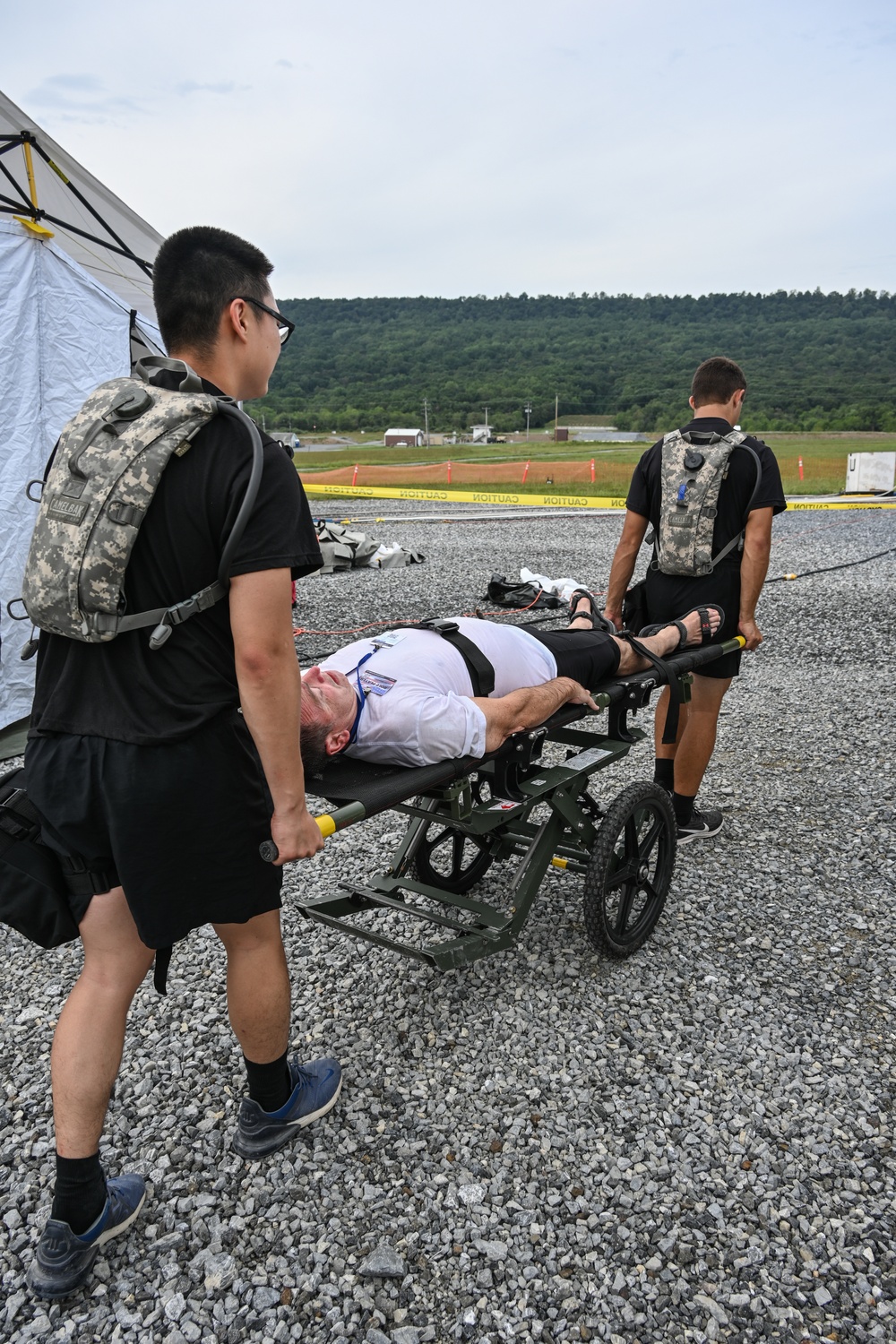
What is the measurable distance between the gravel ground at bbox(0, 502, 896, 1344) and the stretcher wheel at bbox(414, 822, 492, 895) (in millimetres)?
325

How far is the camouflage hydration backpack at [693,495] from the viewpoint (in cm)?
409

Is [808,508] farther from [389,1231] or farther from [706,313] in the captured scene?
[706,313]

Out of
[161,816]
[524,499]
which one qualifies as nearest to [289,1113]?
[161,816]

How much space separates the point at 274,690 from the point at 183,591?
0.29 metres

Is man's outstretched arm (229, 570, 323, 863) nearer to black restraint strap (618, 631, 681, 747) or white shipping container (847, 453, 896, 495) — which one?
black restraint strap (618, 631, 681, 747)

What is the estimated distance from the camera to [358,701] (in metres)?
2.80

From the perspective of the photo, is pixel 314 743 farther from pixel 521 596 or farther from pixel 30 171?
pixel 521 596

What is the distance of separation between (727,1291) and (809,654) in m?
6.61

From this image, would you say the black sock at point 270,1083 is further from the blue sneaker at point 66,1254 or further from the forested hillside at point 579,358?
the forested hillside at point 579,358

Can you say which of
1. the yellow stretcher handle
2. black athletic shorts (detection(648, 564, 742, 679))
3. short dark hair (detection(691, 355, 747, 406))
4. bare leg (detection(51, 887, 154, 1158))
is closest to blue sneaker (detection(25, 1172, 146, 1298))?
bare leg (detection(51, 887, 154, 1158))

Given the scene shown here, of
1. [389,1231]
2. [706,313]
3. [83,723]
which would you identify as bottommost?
[389,1231]

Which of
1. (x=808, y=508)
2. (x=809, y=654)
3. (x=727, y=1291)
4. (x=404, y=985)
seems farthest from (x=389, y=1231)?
(x=808, y=508)

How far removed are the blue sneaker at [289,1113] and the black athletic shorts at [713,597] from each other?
2603 millimetres

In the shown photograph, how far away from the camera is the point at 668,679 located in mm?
3566
